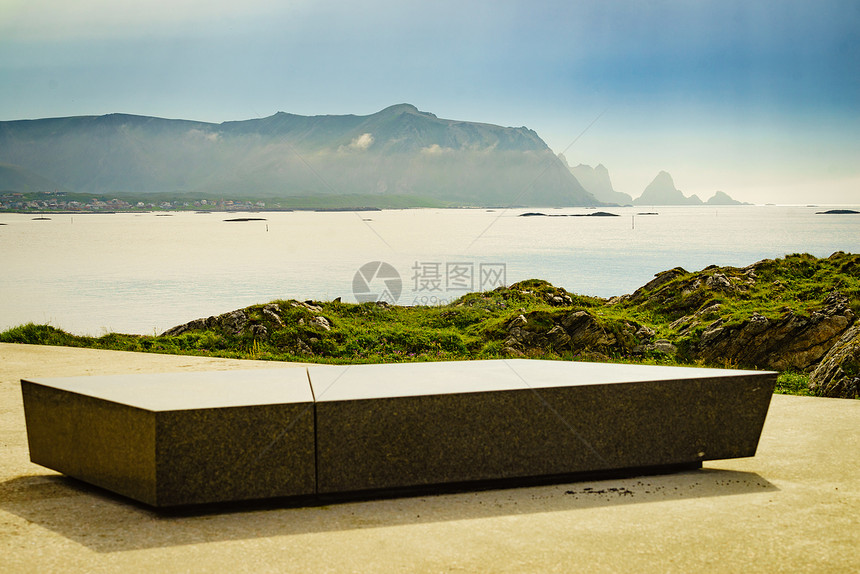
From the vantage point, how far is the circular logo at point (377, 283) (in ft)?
78.5

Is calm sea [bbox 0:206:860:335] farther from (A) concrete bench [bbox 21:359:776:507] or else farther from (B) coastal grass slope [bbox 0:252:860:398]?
(A) concrete bench [bbox 21:359:776:507]

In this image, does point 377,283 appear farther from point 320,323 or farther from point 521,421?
point 521,421

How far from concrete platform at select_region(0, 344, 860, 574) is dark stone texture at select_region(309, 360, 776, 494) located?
0.20 metres

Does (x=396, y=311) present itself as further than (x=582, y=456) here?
Yes

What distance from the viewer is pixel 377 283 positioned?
113 ft

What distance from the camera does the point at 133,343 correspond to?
40.2ft

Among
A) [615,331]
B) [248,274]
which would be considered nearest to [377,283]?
[248,274]

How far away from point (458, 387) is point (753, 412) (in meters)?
2.26

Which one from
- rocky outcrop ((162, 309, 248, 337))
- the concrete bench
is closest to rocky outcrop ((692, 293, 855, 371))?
the concrete bench

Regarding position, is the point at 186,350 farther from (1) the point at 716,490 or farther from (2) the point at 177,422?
(1) the point at 716,490

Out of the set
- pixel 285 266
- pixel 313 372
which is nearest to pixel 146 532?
pixel 313 372

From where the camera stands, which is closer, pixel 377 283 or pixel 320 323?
pixel 320 323

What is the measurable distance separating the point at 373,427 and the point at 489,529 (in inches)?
37.5

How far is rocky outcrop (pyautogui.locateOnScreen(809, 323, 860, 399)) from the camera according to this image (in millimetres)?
7816
